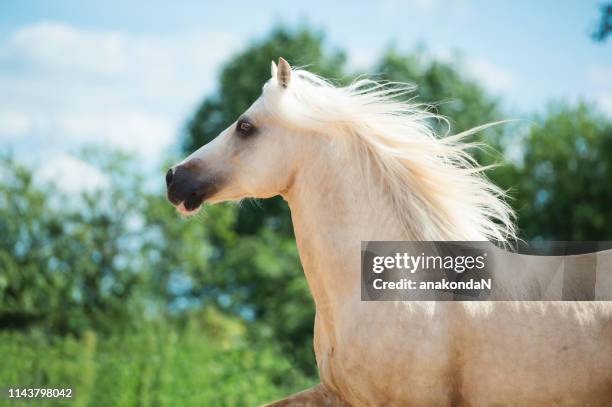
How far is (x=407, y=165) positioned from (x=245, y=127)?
913 mm

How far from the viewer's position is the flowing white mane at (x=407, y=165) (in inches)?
168

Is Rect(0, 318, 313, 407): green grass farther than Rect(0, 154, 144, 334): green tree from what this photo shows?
No

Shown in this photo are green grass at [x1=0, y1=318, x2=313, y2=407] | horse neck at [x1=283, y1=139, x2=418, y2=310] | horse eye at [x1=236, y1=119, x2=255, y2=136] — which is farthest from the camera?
green grass at [x1=0, y1=318, x2=313, y2=407]

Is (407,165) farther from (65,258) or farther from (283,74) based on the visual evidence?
(65,258)

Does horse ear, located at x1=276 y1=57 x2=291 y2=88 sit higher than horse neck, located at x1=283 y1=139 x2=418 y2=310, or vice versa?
horse ear, located at x1=276 y1=57 x2=291 y2=88

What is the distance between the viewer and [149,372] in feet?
→ 32.8

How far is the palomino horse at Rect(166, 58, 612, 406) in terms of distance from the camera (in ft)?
12.6

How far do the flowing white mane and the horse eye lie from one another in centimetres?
15

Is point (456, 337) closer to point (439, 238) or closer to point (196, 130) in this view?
point (439, 238)

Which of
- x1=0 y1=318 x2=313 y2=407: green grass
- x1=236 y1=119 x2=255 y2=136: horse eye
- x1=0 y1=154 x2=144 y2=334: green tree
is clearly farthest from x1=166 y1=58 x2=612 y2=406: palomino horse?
x1=0 y1=154 x2=144 y2=334: green tree

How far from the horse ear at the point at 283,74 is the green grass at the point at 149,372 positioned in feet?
20.1

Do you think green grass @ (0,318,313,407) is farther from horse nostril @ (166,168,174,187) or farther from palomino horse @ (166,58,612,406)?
palomino horse @ (166,58,612,406)

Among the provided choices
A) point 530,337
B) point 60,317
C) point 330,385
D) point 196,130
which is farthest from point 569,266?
point 196,130

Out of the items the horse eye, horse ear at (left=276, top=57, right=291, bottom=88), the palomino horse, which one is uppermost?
horse ear at (left=276, top=57, right=291, bottom=88)
